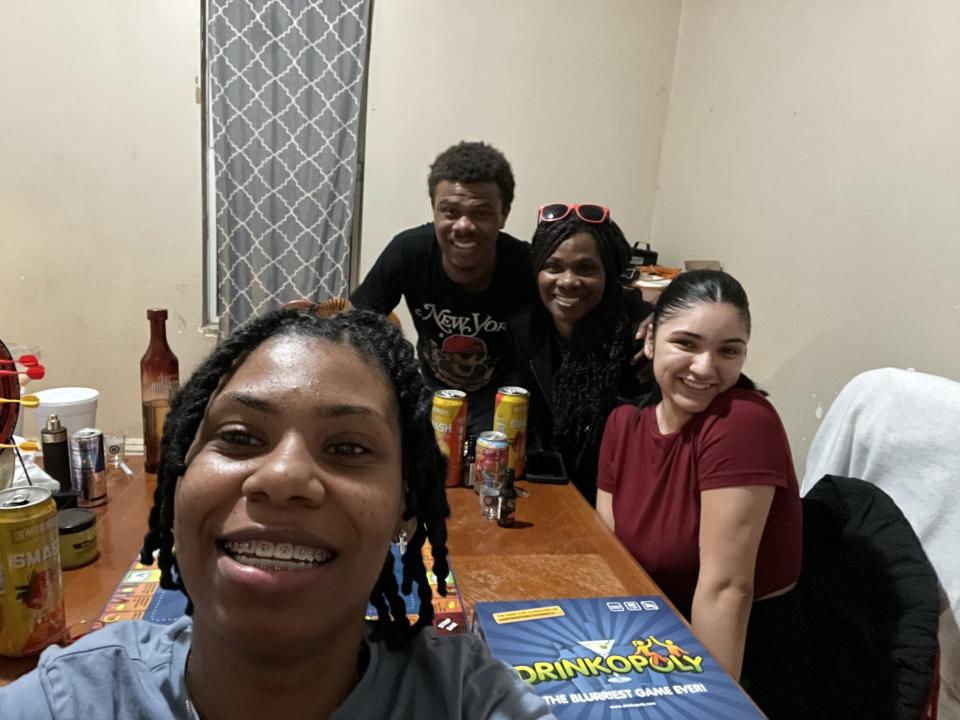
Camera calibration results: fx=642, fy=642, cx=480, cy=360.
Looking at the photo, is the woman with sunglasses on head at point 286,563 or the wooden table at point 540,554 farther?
the wooden table at point 540,554

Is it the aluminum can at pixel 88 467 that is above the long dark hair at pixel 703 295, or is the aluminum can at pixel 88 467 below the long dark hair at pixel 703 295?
below

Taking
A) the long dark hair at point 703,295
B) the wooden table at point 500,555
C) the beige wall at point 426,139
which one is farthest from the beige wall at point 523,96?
the wooden table at point 500,555

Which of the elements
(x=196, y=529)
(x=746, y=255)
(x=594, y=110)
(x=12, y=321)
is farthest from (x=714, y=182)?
(x=12, y=321)

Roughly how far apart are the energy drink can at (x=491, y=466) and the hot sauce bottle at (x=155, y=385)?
707 mm

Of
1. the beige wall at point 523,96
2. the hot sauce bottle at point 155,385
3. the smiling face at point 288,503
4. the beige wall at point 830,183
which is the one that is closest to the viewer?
the smiling face at point 288,503

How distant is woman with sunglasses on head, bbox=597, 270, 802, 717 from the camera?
1203mm

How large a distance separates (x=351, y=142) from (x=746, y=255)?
5.88 feet

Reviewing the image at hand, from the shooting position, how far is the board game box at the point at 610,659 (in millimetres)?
799

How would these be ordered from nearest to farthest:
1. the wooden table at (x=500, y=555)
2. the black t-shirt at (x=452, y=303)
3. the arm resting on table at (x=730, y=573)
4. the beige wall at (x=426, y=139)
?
the wooden table at (x=500, y=555)
the arm resting on table at (x=730, y=573)
the black t-shirt at (x=452, y=303)
the beige wall at (x=426, y=139)

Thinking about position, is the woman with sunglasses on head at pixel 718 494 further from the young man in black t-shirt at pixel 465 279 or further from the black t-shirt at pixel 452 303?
the black t-shirt at pixel 452 303

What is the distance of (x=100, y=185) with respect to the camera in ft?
9.75

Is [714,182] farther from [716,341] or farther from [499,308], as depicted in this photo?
[716,341]

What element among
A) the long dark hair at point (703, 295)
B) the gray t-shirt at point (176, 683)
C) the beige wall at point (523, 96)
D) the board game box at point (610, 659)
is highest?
the beige wall at point (523, 96)

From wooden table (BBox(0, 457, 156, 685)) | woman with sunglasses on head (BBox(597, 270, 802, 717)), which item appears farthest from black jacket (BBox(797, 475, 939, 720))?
wooden table (BBox(0, 457, 156, 685))
